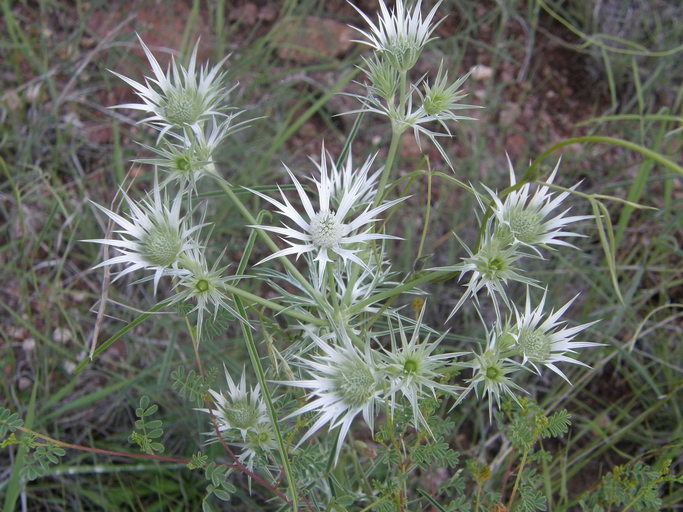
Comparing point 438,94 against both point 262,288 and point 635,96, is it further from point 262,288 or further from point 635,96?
point 635,96

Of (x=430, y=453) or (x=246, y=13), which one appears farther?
(x=246, y=13)

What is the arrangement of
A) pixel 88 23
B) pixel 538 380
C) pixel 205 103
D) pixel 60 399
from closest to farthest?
pixel 205 103 < pixel 60 399 < pixel 538 380 < pixel 88 23

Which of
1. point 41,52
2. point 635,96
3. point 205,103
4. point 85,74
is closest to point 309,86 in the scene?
point 85,74

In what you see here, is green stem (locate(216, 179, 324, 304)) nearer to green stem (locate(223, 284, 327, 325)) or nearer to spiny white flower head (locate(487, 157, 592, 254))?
green stem (locate(223, 284, 327, 325))

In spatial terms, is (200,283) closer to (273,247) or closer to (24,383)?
(273,247)

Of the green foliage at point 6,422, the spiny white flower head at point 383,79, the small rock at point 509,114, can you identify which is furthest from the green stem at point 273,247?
the small rock at point 509,114

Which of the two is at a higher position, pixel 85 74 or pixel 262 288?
pixel 85 74

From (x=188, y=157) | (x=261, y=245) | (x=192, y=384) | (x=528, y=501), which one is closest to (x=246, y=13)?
(x=261, y=245)
